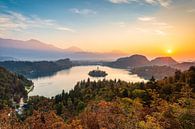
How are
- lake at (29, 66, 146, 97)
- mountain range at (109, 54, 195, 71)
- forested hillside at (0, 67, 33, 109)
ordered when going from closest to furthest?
1. forested hillside at (0, 67, 33, 109)
2. lake at (29, 66, 146, 97)
3. mountain range at (109, 54, 195, 71)

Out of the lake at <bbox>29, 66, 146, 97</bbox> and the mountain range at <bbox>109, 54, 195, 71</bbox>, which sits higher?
the mountain range at <bbox>109, 54, 195, 71</bbox>

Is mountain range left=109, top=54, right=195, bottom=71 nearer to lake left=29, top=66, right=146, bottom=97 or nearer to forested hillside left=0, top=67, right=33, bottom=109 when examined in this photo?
lake left=29, top=66, right=146, bottom=97

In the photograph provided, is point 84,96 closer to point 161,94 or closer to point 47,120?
point 161,94

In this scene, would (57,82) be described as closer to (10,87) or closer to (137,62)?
(10,87)

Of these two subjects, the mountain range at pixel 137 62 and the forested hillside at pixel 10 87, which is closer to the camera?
the forested hillside at pixel 10 87

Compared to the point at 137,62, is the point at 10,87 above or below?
below

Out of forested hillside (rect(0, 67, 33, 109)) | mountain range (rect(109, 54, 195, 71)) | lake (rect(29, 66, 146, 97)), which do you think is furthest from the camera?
mountain range (rect(109, 54, 195, 71))

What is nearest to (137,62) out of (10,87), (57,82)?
(57,82)

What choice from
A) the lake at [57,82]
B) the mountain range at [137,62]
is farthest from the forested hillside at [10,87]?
the mountain range at [137,62]

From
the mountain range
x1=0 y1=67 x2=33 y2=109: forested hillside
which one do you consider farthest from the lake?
the mountain range

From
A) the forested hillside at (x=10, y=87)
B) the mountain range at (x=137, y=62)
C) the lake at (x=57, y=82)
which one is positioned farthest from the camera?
the mountain range at (x=137, y=62)

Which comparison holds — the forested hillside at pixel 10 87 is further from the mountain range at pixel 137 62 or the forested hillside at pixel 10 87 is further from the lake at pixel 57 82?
the mountain range at pixel 137 62

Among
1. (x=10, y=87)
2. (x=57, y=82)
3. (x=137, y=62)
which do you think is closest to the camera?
(x=10, y=87)

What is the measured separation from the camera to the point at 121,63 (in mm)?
152375
